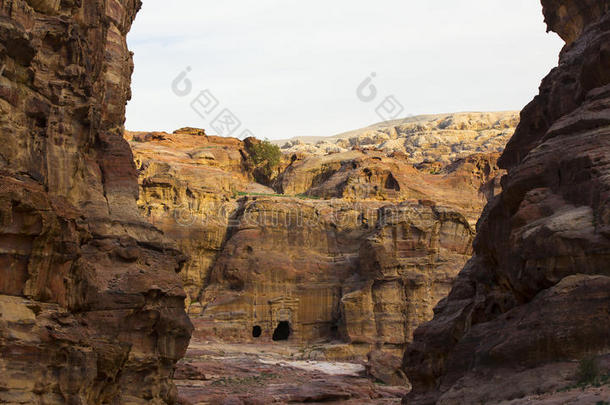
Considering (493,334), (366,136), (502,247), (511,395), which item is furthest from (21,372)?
(366,136)

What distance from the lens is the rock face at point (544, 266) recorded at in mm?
17922

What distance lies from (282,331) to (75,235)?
49.1 m

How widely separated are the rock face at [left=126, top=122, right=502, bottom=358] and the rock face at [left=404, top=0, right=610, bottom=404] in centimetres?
2864

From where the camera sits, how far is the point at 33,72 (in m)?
20.2

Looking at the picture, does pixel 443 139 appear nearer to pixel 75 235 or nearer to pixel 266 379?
pixel 266 379

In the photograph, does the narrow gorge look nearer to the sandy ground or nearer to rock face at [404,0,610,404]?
rock face at [404,0,610,404]

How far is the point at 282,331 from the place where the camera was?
2623 inches

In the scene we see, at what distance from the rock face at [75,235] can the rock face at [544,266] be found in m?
11.1

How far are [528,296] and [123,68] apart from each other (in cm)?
2389

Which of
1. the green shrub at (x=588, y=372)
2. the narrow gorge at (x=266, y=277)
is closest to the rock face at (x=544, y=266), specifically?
the narrow gorge at (x=266, y=277)

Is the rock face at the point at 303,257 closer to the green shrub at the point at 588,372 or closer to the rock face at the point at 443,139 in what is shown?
the green shrub at the point at 588,372

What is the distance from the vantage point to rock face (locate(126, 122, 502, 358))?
194 ft

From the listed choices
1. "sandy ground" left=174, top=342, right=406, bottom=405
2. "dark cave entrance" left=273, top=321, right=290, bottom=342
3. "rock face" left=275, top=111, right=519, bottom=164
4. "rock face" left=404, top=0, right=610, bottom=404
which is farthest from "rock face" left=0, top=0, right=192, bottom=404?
"rock face" left=275, top=111, right=519, bottom=164

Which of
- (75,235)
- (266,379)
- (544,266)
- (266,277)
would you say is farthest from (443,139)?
(75,235)
